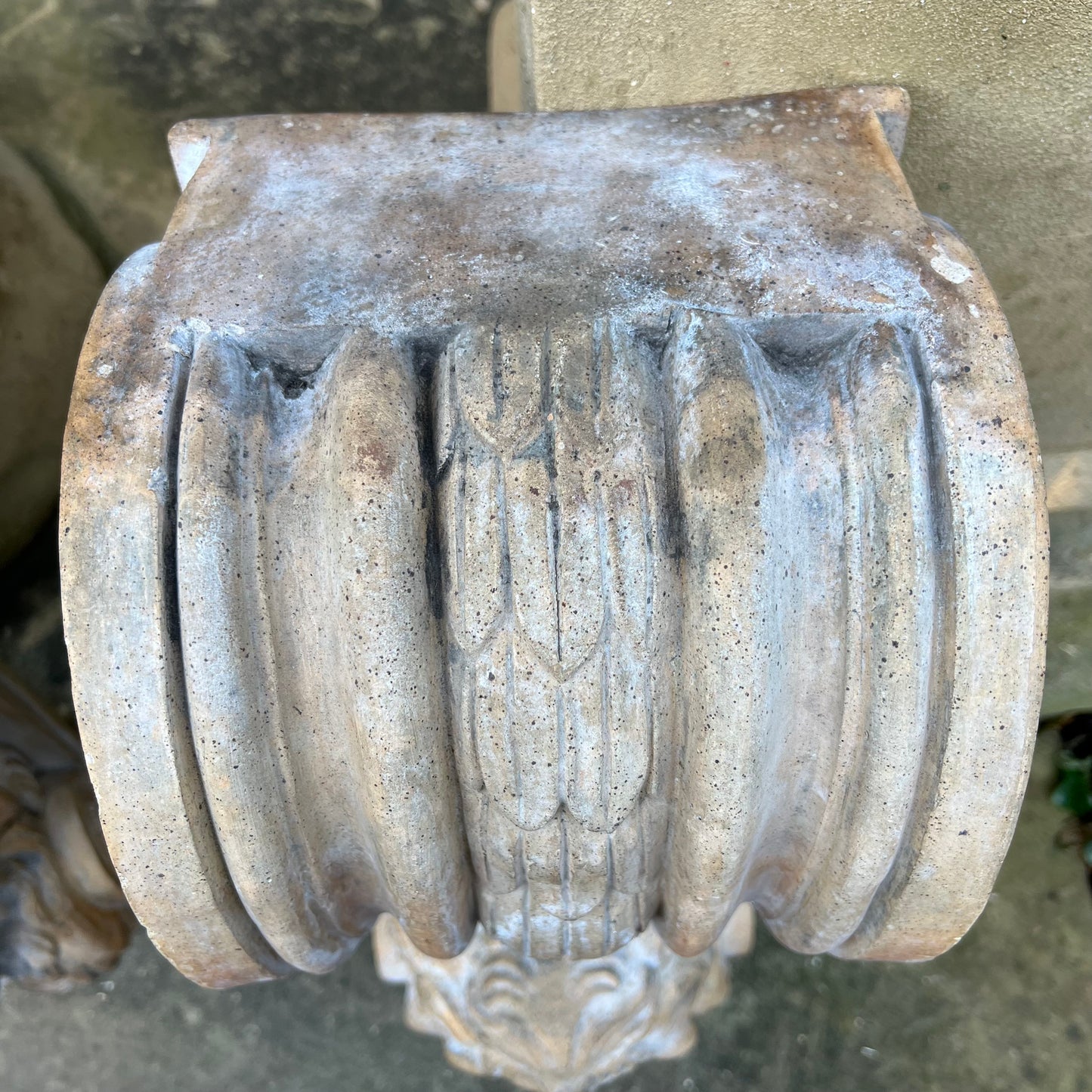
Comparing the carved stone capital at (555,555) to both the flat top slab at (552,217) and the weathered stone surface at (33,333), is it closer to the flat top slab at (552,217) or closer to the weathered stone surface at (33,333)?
the flat top slab at (552,217)

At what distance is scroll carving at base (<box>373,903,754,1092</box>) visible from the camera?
133cm

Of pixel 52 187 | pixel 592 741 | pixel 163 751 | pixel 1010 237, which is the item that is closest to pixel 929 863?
pixel 592 741

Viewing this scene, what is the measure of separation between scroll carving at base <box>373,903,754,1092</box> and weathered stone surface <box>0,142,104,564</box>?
3.51 ft

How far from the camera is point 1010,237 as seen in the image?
1202mm

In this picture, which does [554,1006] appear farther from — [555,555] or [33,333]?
[33,333]

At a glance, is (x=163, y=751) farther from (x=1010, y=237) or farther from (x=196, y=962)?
(x=1010, y=237)

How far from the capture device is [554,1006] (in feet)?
4.36

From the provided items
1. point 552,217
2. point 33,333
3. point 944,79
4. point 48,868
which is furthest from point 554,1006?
point 33,333

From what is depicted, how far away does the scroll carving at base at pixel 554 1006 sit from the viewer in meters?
1.33

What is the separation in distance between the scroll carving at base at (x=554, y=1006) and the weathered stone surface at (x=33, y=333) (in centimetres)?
107

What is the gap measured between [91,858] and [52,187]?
4.27 feet

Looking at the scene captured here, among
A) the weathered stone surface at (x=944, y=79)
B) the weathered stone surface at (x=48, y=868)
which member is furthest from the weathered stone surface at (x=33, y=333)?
the weathered stone surface at (x=944, y=79)

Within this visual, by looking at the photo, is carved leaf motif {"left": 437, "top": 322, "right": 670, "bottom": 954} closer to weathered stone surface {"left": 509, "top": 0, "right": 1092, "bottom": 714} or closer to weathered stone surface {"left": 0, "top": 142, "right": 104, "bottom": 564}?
weathered stone surface {"left": 509, "top": 0, "right": 1092, "bottom": 714}

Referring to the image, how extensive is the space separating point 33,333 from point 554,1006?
4.81 ft
